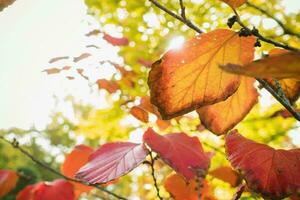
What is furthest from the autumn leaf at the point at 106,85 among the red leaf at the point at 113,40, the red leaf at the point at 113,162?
the red leaf at the point at 113,162

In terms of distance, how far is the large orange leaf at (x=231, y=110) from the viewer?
0.61 m

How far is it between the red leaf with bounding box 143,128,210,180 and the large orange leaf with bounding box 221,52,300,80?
1.41 feet

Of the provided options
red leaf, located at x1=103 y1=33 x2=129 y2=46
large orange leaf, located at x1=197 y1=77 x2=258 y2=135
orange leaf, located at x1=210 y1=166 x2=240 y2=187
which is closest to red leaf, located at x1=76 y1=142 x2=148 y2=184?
large orange leaf, located at x1=197 y1=77 x2=258 y2=135

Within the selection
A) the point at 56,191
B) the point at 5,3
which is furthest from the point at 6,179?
the point at 5,3

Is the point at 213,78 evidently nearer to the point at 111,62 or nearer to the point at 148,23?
the point at 111,62

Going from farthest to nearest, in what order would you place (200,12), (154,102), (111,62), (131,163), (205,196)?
(200,12) → (111,62) → (205,196) → (131,163) → (154,102)

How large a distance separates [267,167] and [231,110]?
0.14m

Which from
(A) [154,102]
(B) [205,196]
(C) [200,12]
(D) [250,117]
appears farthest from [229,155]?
(C) [200,12]

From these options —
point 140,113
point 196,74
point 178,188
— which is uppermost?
point 196,74

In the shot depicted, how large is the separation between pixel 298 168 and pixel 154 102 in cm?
25

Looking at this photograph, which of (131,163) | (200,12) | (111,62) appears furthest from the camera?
(200,12)

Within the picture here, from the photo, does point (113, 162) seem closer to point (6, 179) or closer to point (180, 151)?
point (180, 151)

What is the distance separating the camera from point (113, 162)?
0.65 meters

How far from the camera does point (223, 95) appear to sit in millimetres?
503
